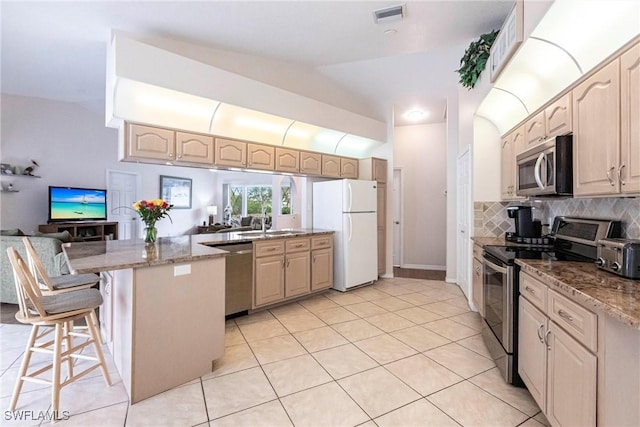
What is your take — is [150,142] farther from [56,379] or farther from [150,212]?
[56,379]

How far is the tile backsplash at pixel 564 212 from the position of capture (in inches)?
71.4

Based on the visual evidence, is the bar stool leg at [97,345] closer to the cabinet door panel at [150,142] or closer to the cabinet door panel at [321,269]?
the cabinet door panel at [150,142]

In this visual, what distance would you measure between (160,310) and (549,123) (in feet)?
10.1

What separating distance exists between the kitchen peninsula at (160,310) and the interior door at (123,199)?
5.06 metres

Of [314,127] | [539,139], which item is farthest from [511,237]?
[314,127]

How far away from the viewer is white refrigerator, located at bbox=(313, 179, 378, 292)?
432 cm

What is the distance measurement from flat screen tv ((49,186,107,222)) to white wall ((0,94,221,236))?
173 millimetres

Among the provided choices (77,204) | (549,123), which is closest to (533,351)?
(549,123)

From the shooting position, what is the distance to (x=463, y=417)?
1726 mm

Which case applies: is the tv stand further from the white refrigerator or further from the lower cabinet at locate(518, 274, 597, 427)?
the lower cabinet at locate(518, 274, 597, 427)

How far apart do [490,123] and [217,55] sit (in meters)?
3.22

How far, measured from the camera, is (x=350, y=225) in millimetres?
4340

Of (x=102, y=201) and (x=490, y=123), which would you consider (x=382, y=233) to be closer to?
(x=490, y=123)

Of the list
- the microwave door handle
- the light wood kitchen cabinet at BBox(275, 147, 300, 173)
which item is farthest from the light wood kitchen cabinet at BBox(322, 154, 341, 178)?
the microwave door handle
